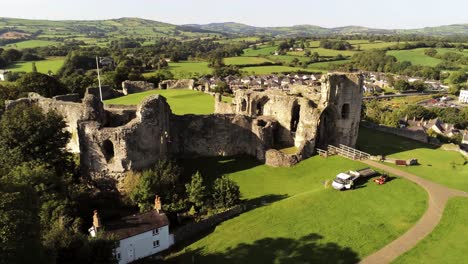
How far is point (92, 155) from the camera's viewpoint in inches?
1147

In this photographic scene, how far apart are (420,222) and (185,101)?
46.2 m

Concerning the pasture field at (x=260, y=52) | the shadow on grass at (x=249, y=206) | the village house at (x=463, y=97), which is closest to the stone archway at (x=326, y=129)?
the shadow on grass at (x=249, y=206)

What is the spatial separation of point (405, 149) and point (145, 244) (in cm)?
3146

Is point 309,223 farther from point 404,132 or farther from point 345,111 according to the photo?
point 404,132

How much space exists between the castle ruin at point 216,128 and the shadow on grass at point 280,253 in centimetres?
1053

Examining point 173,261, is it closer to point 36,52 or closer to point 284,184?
point 284,184

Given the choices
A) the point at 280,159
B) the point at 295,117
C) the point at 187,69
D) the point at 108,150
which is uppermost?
the point at 295,117

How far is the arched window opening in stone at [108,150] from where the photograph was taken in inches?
1145

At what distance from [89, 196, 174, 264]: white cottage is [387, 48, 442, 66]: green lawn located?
180 meters

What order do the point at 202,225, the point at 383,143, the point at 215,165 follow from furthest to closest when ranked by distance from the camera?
the point at 383,143 < the point at 215,165 < the point at 202,225

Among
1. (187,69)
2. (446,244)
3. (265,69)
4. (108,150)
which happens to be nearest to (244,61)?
(265,69)

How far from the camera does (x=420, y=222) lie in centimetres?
2405

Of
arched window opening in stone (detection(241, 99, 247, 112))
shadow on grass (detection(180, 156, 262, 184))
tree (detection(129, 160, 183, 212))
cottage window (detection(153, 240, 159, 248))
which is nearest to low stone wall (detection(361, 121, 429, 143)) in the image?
arched window opening in stone (detection(241, 99, 247, 112))

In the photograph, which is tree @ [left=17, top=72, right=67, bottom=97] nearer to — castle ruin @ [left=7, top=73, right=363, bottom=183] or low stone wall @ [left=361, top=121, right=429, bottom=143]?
castle ruin @ [left=7, top=73, right=363, bottom=183]
